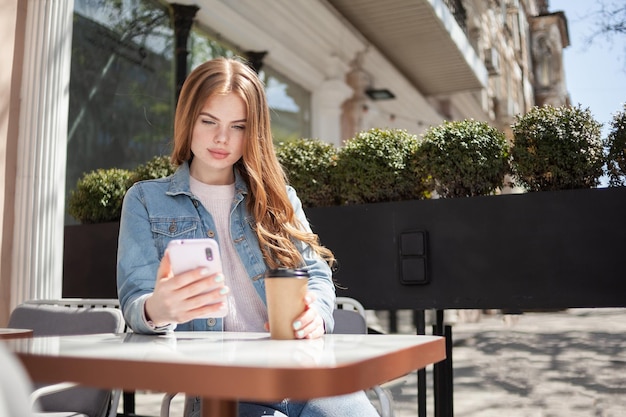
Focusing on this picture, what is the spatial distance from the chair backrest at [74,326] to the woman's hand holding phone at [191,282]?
1080 millimetres

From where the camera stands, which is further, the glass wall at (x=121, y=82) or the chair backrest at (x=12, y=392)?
the glass wall at (x=121, y=82)

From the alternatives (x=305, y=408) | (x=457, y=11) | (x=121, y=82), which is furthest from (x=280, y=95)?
(x=305, y=408)

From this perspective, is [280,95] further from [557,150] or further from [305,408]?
[305,408]

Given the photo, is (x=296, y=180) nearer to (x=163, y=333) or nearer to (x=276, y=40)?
(x=163, y=333)

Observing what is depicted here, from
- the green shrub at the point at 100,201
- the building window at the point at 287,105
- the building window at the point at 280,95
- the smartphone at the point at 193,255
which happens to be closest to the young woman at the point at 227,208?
the smartphone at the point at 193,255

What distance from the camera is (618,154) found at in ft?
11.5

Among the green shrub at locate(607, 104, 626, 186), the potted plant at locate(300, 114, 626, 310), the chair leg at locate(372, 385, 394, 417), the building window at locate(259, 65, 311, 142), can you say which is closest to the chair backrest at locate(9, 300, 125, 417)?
the chair leg at locate(372, 385, 394, 417)

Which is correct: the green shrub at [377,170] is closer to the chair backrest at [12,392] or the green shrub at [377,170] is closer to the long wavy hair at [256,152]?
the long wavy hair at [256,152]

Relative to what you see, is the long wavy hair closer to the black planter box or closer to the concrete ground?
the concrete ground

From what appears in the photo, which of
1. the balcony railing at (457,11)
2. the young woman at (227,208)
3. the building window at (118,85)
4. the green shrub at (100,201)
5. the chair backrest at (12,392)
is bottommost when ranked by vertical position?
the chair backrest at (12,392)

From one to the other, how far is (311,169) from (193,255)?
3.11m

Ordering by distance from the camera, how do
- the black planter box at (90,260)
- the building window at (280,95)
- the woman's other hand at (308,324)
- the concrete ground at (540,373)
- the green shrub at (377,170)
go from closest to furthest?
the woman's other hand at (308,324) → the green shrub at (377,170) → the black planter box at (90,260) → the concrete ground at (540,373) → the building window at (280,95)

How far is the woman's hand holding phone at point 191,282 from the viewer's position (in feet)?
4.18

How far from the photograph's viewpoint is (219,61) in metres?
1.96
